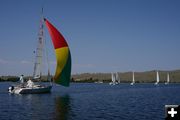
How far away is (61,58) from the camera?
6819 centimetres

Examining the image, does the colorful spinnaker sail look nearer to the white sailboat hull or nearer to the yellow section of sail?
the yellow section of sail

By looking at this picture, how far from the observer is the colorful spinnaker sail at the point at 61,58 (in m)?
67.9

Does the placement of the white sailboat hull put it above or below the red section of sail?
below

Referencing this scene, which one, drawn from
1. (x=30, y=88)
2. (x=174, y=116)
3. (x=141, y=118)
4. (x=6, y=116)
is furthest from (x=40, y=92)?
(x=174, y=116)

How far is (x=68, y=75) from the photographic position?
6988cm

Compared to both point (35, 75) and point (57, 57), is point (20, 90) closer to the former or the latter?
point (35, 75)

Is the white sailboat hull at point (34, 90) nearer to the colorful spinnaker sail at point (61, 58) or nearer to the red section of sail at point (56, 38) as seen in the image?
the colorful spinnaker sail at point (61, 58)

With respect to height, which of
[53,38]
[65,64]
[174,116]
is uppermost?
[53,38]

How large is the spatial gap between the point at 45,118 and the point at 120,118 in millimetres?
7586

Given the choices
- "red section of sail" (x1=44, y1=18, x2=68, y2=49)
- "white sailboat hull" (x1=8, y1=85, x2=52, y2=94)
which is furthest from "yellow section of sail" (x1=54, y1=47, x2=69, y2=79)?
"white sailboat hull" (x1=8, y1=85, x2=52, y2=94)

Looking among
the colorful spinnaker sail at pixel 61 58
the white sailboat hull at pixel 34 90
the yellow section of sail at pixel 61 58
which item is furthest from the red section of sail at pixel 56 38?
the white sailboat hull at pixel 34 90

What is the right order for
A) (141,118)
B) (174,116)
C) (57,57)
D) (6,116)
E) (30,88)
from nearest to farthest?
(174,116) < (141,118) < (6,116) < (57,57) < (30,88)

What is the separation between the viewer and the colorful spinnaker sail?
67.9 metres

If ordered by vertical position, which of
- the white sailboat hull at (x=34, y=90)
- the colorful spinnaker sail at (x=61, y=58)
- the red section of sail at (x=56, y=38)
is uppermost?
the red section of sail at (x=56, y=38)
